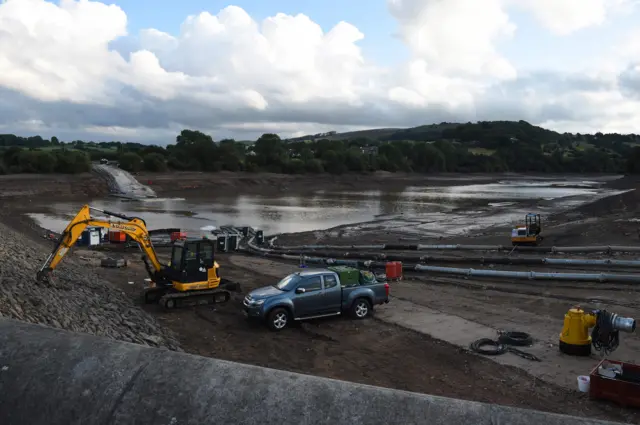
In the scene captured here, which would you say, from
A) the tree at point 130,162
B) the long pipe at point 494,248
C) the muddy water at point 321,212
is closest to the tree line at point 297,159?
the tree at point 130,162

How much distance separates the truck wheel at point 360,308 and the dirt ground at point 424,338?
1.15 feet

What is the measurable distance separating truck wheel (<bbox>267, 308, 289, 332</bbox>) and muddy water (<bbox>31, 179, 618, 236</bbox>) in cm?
2862

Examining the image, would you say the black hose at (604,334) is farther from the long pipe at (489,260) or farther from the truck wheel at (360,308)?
the long pipe at (489,260)

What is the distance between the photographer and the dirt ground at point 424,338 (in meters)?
11.6

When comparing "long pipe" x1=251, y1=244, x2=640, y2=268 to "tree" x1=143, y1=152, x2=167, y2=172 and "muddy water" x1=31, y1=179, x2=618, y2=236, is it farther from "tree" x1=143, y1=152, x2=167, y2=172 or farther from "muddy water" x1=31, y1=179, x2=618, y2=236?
"tree" x1=143, y1=152, x2=167, y2=172

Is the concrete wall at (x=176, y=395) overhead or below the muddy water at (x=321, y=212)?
overhead

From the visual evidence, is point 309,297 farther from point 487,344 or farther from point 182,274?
point 487,344

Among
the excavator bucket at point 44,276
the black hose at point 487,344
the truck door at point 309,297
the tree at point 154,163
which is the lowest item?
the black hose at point 487,344

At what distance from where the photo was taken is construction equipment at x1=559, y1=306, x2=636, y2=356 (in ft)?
40.0

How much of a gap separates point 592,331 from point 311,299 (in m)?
7.44

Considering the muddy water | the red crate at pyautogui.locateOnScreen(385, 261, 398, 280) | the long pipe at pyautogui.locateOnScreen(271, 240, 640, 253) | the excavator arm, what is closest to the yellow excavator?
the excavator arm

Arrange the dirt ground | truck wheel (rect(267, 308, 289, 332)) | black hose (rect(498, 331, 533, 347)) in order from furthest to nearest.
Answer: truck wheel (rect(267, 308, 289, 332)), black hose (rect(498, 331, 533, 347)), the dirt ground

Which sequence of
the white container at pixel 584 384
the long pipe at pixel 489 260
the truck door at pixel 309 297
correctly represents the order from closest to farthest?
the white container at pixel 584 384
the truck door at pixel 309 297
the long pipe at pixel 489 260

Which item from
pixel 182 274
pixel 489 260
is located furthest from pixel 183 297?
pixel 489 260
